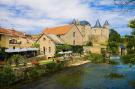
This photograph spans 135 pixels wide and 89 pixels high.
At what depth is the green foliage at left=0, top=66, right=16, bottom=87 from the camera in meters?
29.5

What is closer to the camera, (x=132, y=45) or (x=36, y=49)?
(x=132, y=45)

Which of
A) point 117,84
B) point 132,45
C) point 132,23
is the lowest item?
point 117,84

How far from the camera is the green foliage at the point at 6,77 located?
29492mm

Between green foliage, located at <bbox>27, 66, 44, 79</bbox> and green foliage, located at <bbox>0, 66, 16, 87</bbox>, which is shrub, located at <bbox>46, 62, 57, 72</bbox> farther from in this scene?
green foliage, located at <bbox>0, 66, 16, 87</bbox>

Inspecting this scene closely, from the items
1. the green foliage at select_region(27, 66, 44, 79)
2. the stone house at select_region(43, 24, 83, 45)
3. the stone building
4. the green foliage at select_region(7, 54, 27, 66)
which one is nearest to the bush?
the green foliage at select_region(27, 66, 44, 79)

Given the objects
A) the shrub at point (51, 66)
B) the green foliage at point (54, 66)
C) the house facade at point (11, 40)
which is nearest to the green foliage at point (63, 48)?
the house facade at point (11, 40)

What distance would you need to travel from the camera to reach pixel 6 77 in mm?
30203

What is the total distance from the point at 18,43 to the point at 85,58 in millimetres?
18707

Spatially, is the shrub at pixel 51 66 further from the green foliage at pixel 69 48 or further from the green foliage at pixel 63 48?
the green foliage at pixel 63 48

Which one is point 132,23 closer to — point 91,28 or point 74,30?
point 74,30

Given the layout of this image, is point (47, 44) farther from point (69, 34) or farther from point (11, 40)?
point (69, 34)

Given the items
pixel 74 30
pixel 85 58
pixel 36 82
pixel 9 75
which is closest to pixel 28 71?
pixel 36 82

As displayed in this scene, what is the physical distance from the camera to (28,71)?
36.0 m

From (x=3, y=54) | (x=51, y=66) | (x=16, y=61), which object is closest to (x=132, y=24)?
(x=16, y=61)
